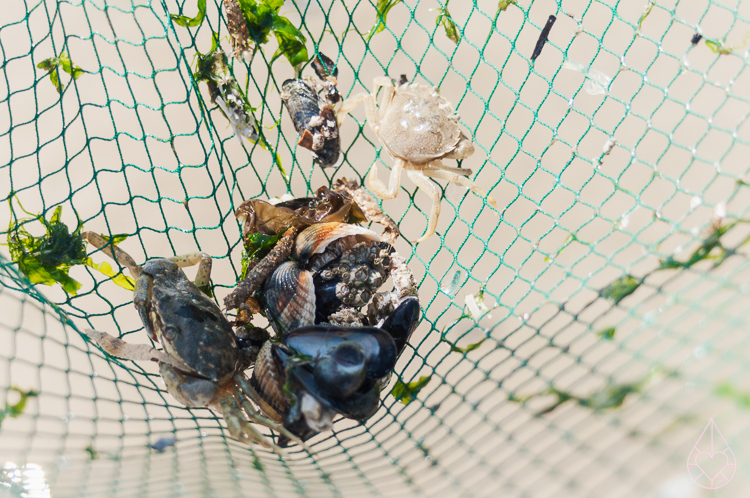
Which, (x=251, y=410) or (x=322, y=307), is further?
(x=322, y=307)

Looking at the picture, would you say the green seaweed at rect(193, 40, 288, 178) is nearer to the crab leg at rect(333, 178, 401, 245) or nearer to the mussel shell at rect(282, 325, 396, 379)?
the crab leg at rect(333, 178, 401, 245)

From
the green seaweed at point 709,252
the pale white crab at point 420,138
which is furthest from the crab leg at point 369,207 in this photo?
the green seaweed at point 709,252

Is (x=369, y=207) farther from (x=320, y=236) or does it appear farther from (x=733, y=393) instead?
(x=733, y=393)

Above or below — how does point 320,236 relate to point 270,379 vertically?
above

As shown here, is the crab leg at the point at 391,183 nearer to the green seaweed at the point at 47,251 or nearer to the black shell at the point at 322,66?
the black shell at the point at 322,66

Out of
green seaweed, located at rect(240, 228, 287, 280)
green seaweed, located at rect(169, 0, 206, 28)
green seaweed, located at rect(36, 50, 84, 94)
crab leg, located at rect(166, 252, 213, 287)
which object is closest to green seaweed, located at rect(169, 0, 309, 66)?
green seaweed, located at rect(169, 0, 206, 28)

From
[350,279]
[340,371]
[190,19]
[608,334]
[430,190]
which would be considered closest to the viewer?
[340,371]

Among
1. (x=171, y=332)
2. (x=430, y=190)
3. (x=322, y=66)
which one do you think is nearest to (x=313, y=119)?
(x=322, y=66)
